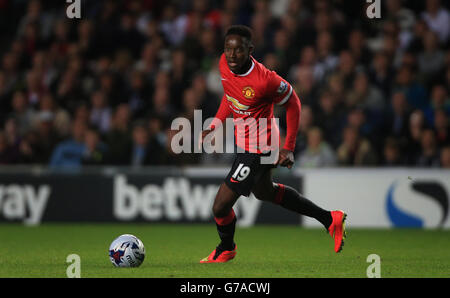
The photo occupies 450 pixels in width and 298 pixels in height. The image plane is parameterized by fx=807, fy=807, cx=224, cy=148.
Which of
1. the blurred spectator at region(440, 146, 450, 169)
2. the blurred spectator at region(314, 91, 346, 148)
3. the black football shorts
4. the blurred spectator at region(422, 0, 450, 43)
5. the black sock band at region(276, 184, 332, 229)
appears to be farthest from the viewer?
the blurred spectator at region(422, 0, 450, 43)

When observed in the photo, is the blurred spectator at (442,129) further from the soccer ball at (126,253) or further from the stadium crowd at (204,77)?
the soccer ball at (126,253)

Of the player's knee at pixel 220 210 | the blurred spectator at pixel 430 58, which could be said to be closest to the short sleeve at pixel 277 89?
the player's knee at pixel 220 210

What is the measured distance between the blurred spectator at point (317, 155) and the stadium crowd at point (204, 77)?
17mm

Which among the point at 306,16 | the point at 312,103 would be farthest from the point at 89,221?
the point at 306,16

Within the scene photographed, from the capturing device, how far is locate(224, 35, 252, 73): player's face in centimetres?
689

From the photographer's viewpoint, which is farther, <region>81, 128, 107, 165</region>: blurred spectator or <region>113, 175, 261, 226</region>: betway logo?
<region>81, 128, 107, 165</region>: blurred spectator

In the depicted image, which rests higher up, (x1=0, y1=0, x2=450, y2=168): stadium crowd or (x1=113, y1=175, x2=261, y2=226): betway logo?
(x1=0, y1=0, x2=450, y2=168): stadium crowd

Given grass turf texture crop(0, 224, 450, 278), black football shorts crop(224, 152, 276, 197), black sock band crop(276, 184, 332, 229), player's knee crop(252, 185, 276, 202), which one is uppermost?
black football shorts crop(224, 152, 276, 197)

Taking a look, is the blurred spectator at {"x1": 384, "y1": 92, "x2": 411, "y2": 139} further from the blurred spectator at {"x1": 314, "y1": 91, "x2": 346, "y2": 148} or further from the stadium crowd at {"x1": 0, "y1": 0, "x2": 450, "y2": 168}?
the blurred spectator at {"x1": 314, "y1": 91, "x2": 346, "y2": 148}

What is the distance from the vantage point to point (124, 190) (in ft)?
41.9

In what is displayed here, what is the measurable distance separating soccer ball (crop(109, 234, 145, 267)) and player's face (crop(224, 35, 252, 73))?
5.80ft

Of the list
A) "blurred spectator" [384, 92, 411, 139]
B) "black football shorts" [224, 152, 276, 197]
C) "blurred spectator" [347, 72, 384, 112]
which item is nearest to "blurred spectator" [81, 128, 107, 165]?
"blurred spectator" [347, 72, 384, 112]

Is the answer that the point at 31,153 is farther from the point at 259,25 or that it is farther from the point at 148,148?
the point at 259,25

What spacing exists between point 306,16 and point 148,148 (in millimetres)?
4034
